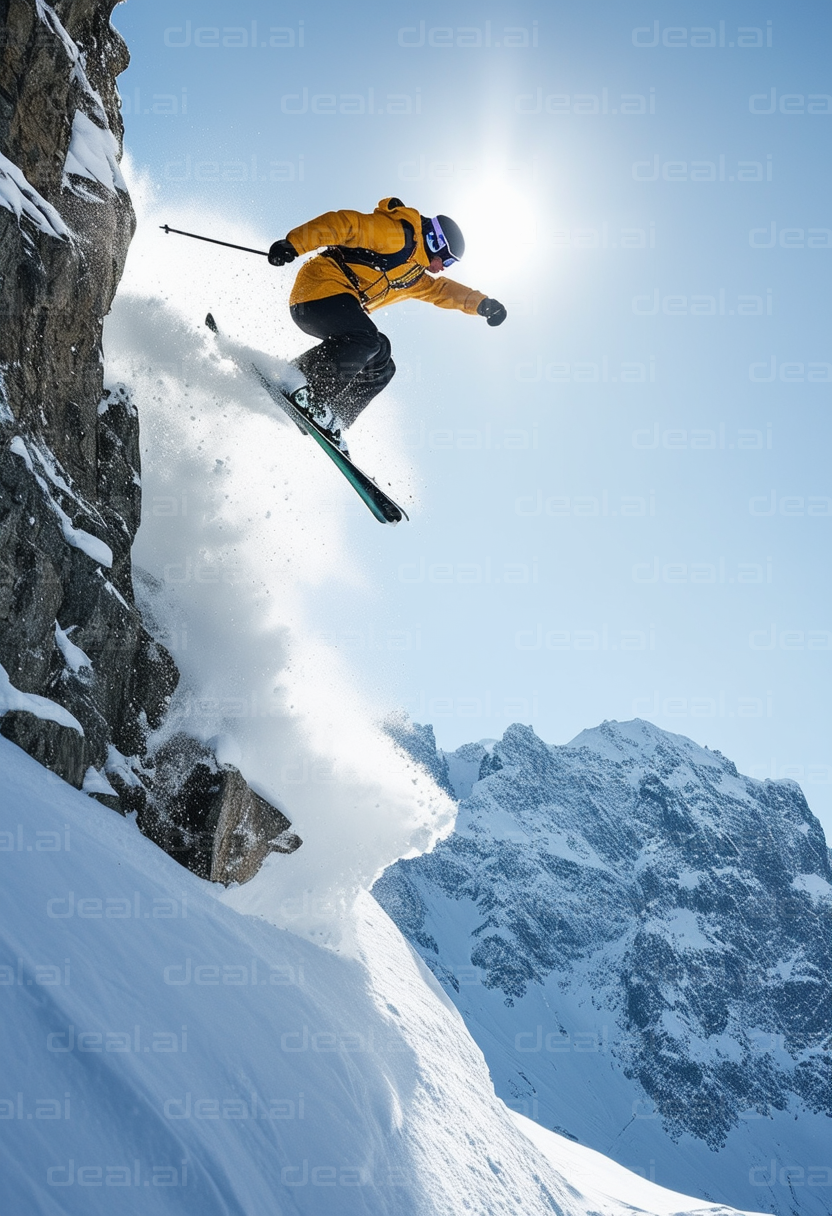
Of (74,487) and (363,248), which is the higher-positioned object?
(363,248)

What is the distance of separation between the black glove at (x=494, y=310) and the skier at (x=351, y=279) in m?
0.83

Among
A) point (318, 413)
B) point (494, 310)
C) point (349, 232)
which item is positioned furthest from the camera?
A: point (494, 310)

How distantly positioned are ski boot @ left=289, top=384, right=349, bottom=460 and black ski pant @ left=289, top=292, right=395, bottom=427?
70 mm

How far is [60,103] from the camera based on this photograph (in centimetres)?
736

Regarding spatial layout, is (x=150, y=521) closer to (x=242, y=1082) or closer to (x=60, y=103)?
(x=60, y=103)

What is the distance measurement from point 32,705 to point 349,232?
5117mm

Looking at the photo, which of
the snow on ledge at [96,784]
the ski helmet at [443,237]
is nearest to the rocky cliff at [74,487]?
the snow on ledge at [96,784]

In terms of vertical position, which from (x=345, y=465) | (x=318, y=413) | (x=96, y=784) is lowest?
(x=96, y=784)

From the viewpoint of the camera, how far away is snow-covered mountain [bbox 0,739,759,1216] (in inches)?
98.1

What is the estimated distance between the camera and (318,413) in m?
8.26

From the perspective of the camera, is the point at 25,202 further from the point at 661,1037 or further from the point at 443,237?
the point at 661,1037

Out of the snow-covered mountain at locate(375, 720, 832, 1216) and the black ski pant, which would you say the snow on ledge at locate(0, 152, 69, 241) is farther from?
the snow-covered mountain at locate(375, 720, 832, 1216)

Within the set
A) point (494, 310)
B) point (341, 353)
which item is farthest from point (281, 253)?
point (494, 310)

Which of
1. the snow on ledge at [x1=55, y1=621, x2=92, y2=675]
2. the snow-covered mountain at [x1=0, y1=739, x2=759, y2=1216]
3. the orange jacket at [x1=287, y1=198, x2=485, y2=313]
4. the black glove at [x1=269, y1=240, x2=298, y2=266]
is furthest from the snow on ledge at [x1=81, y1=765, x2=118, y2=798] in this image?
the orange jacket at [x1=287, y1=198, x2=485, y2=313]
